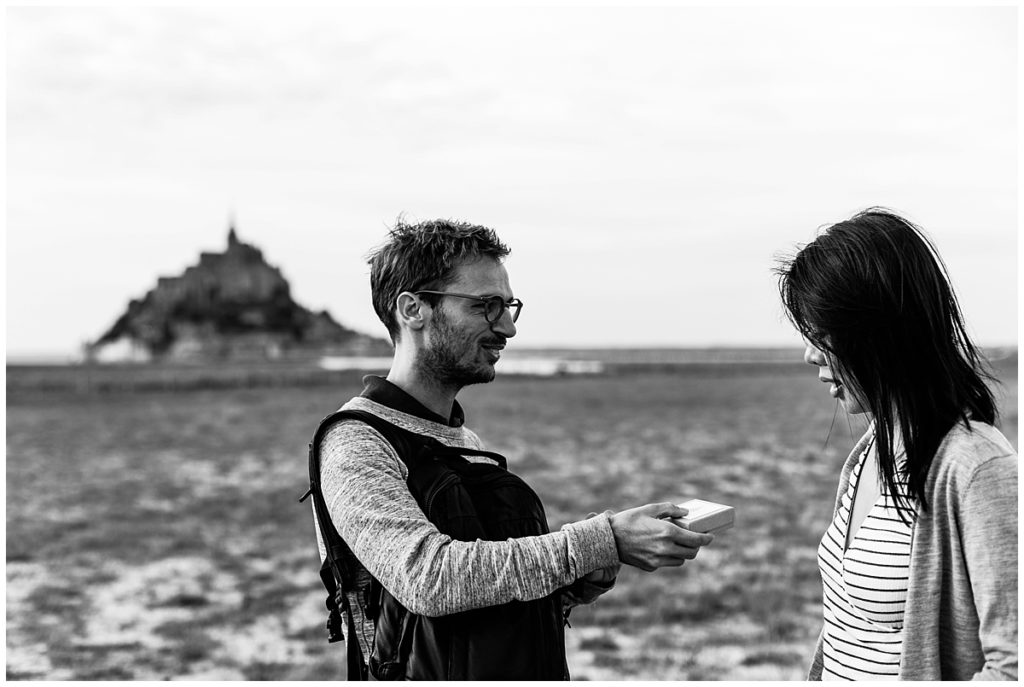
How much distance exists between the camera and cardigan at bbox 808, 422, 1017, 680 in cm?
176

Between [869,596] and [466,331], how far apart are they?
1.20m

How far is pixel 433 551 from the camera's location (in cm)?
204

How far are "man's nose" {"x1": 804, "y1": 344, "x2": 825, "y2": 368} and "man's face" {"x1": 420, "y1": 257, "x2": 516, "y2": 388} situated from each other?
78 cm

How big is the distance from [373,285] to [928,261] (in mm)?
1463

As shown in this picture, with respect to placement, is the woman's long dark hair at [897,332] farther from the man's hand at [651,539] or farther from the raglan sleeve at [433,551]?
the raglan sleeve at [433,551]

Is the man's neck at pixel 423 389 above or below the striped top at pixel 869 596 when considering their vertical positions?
above

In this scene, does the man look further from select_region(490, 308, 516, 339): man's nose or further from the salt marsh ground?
the salt marsh ground

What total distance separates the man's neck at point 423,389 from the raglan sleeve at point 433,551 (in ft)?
1.07

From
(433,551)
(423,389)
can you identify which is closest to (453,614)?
(433,551)

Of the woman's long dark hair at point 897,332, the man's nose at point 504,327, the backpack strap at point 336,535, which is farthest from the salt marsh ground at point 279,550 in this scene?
the backpack strap at point 336,535

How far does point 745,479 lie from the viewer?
15.6 m

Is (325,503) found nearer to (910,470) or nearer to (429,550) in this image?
(429,550)

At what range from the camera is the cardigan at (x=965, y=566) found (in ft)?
5.79

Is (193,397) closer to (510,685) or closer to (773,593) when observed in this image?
(773,593)
